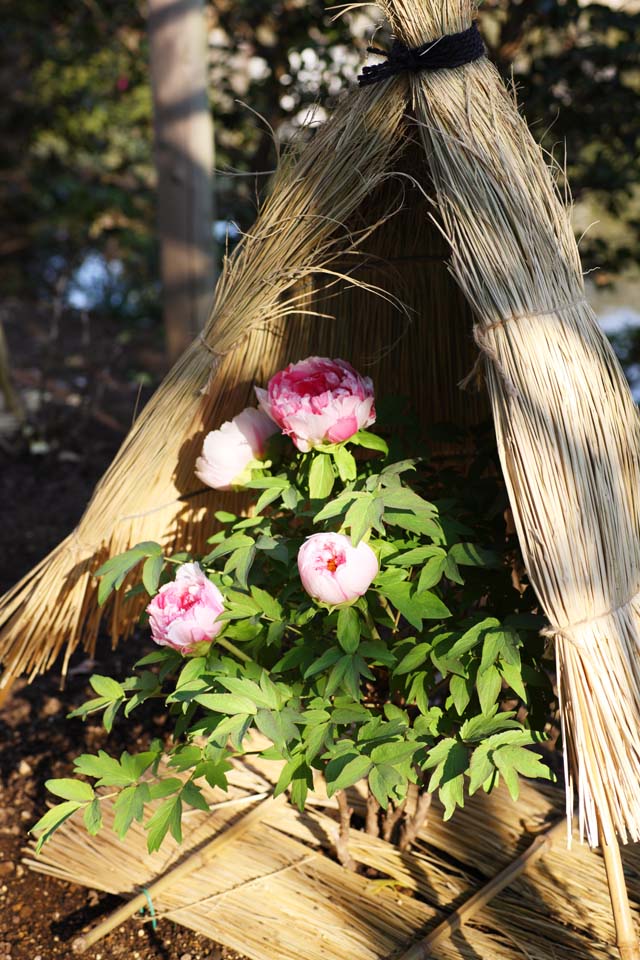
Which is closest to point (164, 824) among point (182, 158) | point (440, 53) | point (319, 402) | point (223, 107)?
point (319, 402)

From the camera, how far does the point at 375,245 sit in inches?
60.4

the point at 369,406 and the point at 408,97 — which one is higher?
the point at 408,97

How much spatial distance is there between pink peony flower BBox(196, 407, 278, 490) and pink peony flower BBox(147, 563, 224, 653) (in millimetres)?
213

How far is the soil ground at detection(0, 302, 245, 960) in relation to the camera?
139 cm

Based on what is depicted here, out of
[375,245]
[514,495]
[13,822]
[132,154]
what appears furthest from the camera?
[132,154]

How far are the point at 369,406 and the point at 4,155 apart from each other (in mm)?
5565

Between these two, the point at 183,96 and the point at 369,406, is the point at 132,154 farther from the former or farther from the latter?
the point at 369,406

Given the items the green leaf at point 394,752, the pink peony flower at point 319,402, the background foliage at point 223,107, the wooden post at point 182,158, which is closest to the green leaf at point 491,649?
the green leaf at point 394,752

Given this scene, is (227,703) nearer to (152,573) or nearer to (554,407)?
(152,573)

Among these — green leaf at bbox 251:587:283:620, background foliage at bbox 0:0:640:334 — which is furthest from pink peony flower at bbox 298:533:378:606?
background foliage at bbox 0:0:640:334

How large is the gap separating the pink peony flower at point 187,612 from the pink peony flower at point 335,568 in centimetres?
13

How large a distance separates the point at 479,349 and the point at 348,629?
44 centimetres

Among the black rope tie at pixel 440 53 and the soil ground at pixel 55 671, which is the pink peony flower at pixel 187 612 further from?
the black rope tie at pixel 440 53

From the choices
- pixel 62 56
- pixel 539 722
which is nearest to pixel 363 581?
pixel 539 722
